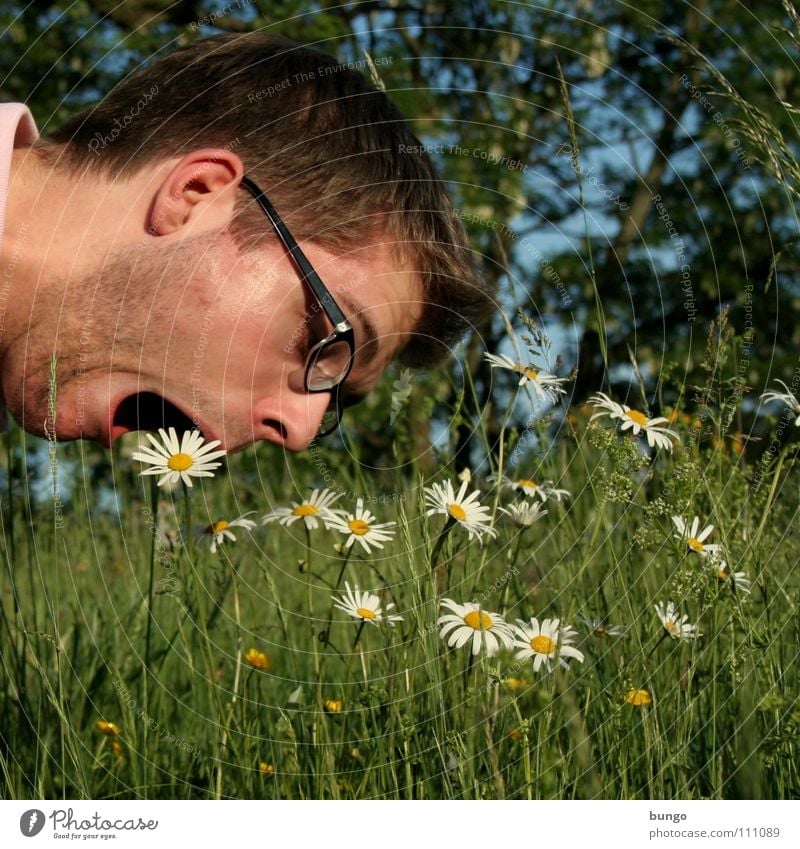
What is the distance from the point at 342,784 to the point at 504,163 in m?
4.91

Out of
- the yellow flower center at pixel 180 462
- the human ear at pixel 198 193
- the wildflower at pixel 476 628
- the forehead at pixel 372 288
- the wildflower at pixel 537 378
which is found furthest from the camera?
the forehead at pixel 372 288

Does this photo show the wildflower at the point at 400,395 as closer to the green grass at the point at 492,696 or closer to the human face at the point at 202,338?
the green grass at the point at 492,696

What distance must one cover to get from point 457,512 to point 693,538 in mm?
408

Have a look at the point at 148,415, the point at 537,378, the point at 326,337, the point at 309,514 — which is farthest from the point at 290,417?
the point at 537,378

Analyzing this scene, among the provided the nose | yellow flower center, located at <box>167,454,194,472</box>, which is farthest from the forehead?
yellow flower center, located at <box>167,454,194,472</box>

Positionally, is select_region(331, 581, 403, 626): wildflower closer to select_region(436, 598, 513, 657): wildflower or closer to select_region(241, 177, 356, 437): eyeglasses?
select_region(436, 598, 513, 657): wildflower

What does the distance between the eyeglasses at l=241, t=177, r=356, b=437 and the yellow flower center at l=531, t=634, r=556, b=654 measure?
2.22ft

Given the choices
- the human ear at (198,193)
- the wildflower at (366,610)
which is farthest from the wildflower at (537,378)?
the human ear at (198,193)

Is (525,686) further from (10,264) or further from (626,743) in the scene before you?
(10,264)

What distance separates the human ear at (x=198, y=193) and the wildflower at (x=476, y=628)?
955mm

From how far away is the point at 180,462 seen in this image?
1.52 m

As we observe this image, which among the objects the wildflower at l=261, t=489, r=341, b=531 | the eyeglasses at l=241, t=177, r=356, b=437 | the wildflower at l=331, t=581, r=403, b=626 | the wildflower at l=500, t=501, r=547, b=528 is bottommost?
the wildflower at l=331, t=581, r=403, b=626
